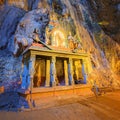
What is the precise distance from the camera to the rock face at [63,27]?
12844mm

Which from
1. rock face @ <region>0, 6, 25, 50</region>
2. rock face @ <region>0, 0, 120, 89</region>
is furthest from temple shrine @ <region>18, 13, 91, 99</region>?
rock face @ <region>0, 6, 25, 50</region>

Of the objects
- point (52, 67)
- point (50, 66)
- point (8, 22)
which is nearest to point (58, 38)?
point (50, 66)

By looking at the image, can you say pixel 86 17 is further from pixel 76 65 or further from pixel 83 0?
pixel 76 65

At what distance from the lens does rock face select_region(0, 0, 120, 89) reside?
42.1 feet

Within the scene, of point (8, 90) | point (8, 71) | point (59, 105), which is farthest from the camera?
point (8, 71)

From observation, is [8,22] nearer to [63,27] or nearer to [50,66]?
[63,27]

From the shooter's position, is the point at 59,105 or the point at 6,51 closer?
the point at 59,105

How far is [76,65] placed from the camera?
1290 cm

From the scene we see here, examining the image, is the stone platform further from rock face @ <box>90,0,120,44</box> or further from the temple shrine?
rock face @ <box>90,0,120,44</box>

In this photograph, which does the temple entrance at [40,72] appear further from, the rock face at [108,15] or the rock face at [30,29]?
the rock face at [108,15]

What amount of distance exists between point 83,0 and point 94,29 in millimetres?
7316

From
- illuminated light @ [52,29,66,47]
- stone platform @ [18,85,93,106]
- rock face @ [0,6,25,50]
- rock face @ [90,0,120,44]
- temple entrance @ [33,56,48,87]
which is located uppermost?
rock face @ [90,0,120,44]

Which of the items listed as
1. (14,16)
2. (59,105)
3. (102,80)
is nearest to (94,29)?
(102,80)

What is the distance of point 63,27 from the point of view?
15.1 meters
